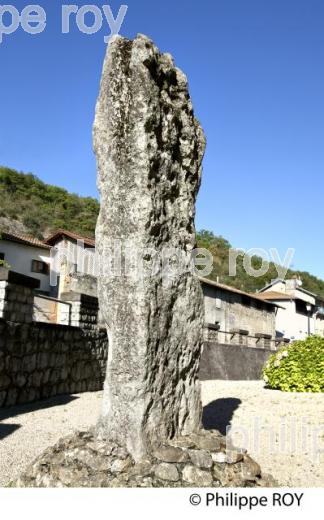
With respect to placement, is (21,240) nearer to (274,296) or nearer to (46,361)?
(274,296)

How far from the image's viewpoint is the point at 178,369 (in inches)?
172

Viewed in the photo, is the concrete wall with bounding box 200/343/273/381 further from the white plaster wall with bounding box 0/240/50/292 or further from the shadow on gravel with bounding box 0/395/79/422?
the white plaster wall with bounding box 0/240/50/292

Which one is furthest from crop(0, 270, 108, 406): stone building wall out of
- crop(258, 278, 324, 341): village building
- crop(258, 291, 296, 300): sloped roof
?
crop(258, 291, 296, 300): sloped roof

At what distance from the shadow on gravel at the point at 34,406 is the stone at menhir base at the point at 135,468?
333cm

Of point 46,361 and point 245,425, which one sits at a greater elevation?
point 46,361

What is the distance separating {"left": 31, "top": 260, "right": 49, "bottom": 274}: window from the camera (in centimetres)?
3431

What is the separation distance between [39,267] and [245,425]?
1149 inches

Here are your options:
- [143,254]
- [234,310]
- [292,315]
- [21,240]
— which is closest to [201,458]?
[143,254]

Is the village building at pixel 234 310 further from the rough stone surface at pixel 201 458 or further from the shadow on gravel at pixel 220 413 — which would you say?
the rough stone surface at pixel 201 458

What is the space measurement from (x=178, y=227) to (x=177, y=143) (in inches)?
33.7

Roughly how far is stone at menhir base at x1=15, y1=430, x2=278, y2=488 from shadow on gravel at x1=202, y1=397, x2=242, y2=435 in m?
3.08

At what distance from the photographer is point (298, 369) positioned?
1030 cm

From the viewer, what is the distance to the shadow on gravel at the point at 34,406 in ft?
23.4

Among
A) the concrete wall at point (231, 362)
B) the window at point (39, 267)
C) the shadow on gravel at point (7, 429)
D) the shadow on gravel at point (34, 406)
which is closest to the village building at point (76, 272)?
the window at point (39, 267)
